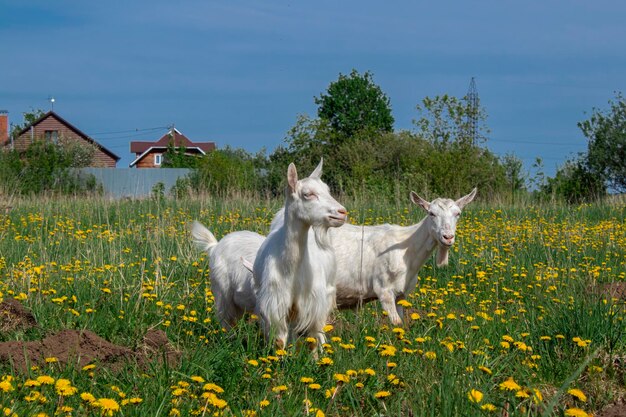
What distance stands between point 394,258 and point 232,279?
212cm

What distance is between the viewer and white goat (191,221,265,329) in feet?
20.6

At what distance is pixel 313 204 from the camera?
5375 millimetres

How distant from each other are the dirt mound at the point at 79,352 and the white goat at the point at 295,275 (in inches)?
27.7

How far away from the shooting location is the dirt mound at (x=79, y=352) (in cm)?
464

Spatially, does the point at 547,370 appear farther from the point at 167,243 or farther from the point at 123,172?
the point at 123,172

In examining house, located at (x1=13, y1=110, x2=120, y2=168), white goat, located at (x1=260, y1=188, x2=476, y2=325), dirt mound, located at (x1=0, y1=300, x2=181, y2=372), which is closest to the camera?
dirt mound, located at (x1=0, y1=300, x2=181, y2=372)

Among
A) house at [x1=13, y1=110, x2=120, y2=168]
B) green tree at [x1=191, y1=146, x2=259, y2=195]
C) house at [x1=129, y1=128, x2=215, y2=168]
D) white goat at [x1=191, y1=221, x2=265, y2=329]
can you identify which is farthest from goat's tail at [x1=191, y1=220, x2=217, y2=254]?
house at [x1=129, y1=128, x2=215, y2=168]

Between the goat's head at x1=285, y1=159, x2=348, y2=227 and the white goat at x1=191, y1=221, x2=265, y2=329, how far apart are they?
90cm

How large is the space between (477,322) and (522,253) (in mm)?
4257

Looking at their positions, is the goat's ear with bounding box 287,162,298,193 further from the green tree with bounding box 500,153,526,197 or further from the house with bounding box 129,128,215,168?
the house with bounding box 129,128,215,168

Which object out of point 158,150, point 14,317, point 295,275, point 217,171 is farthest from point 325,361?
point 158,150

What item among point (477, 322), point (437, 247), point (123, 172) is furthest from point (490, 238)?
point (123, 172)

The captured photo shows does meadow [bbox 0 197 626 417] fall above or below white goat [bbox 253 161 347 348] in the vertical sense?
below

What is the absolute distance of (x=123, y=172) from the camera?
152 ft
